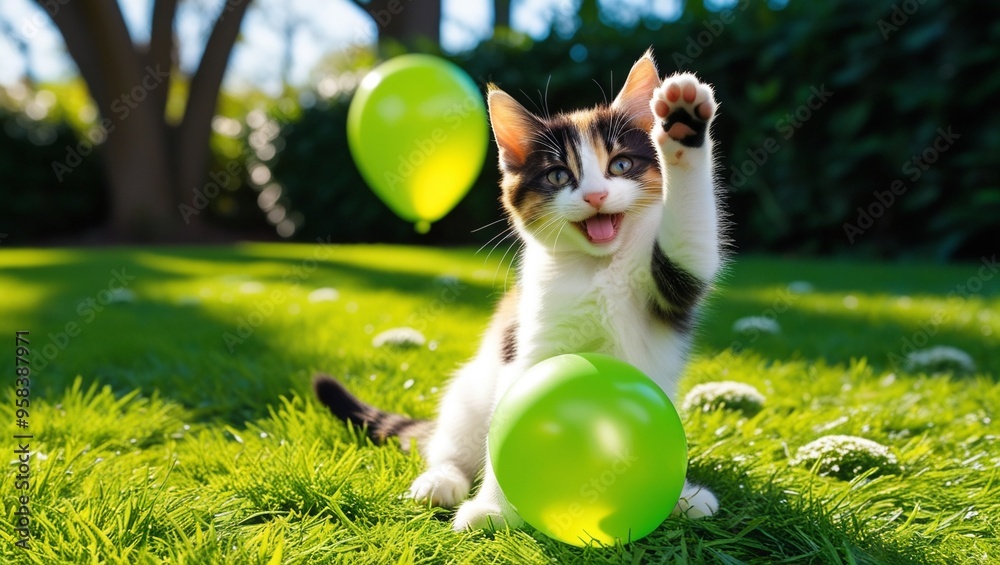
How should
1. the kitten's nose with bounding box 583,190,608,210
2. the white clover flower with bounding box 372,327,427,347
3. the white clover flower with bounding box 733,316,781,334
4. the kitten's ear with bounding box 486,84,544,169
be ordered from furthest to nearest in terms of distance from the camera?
the white clover flower with bounding box 733,316,781,334 < the white clover flower with bounding box 372,327,427,347 < the kitten's ear with bounding box 486,84,544,169 < the kitten's nose with bounding box 583,190,608,210

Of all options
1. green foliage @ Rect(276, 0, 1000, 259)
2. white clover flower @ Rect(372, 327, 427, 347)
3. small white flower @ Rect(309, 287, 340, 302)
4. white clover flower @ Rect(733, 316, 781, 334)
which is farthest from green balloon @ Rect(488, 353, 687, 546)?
green foliage @ Rect(276, 0, 1000, 259)

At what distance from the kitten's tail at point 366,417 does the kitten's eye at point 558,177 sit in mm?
729

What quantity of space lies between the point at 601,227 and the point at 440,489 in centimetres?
65

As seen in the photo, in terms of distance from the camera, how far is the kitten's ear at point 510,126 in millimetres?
1773

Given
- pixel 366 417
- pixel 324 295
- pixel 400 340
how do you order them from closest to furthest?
1. pixel 366 417
2. pixel 400 340
3. pixel 324 295

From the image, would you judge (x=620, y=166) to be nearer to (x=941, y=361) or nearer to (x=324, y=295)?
(x=941, y=361)

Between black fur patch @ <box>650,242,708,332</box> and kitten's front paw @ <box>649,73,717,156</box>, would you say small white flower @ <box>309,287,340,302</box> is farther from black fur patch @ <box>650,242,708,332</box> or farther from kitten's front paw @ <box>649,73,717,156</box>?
kitten's front paw @ <box>649,73,717,156</box>

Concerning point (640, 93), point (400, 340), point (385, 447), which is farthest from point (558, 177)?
point (400, 340)

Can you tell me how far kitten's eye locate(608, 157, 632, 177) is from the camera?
1.61m

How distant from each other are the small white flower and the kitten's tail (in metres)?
2.34

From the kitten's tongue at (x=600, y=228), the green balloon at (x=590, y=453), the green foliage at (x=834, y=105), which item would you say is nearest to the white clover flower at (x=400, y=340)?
the kitten's tongue at (x=600, y=228)

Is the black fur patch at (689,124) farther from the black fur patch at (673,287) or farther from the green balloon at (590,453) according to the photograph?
the green balloon at (590,453)

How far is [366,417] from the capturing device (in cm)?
204

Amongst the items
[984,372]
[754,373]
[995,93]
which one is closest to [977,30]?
[995,93]
